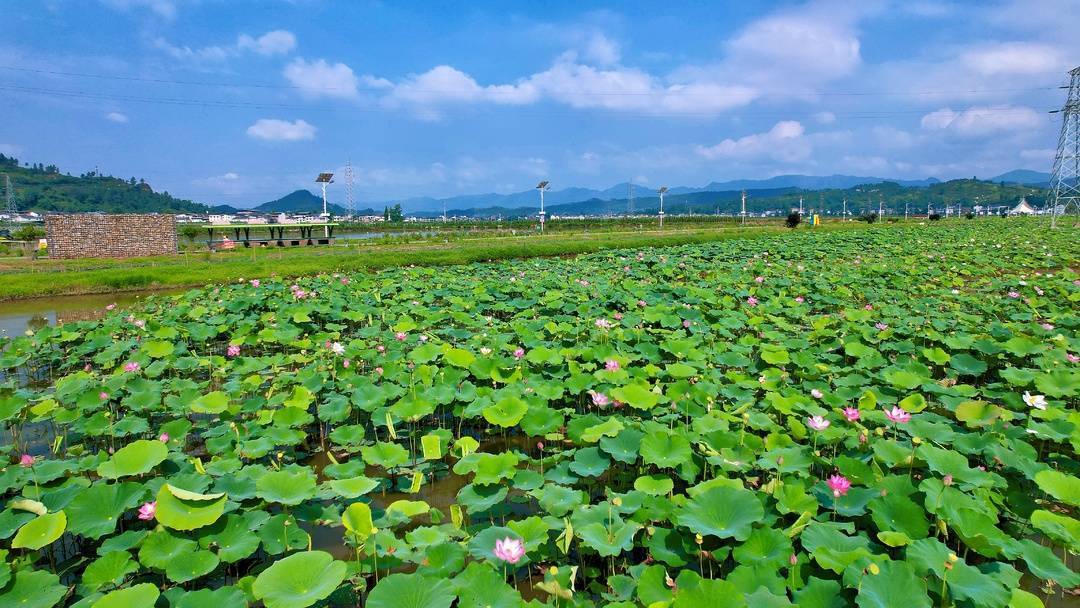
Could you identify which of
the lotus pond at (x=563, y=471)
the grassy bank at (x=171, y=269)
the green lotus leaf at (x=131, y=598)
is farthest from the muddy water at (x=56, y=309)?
the green lotus leaf at (x=131, y=598)

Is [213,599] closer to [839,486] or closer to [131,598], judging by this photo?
[131,598]

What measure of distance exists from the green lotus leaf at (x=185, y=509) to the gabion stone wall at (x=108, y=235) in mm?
26508

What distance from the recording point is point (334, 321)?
8.43 metres

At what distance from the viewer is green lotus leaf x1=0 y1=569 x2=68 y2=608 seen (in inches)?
81.1

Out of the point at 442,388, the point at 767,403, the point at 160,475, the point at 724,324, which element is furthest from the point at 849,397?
the point at 160,475

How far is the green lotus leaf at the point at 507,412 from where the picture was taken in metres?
3.63

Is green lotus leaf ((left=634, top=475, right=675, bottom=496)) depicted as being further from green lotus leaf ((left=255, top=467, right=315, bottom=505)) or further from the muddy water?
the muddy water

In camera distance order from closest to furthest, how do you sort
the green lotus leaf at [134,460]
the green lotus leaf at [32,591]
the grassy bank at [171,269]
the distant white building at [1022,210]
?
the green lotus leaf at [32,591]
the green lotus leaf at [134,460]
the grassy bank at [171,269]
the distant white building at [1022,210]

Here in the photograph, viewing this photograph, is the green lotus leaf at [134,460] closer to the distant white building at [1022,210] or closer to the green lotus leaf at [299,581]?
the green lotus leaf at [299,581]

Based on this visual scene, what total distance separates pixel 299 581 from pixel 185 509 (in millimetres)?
815

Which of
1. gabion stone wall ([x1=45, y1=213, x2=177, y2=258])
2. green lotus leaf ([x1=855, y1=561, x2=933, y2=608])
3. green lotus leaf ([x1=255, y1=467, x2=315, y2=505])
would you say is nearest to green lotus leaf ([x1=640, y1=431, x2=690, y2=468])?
green lotus leaf ([x1=855, y1=561, x2=933, y2=608])

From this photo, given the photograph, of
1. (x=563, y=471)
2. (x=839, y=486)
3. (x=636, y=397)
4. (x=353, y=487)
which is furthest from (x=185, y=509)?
(x=839, y=486)

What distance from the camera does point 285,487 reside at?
2.70m

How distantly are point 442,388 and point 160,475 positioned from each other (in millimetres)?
1829
